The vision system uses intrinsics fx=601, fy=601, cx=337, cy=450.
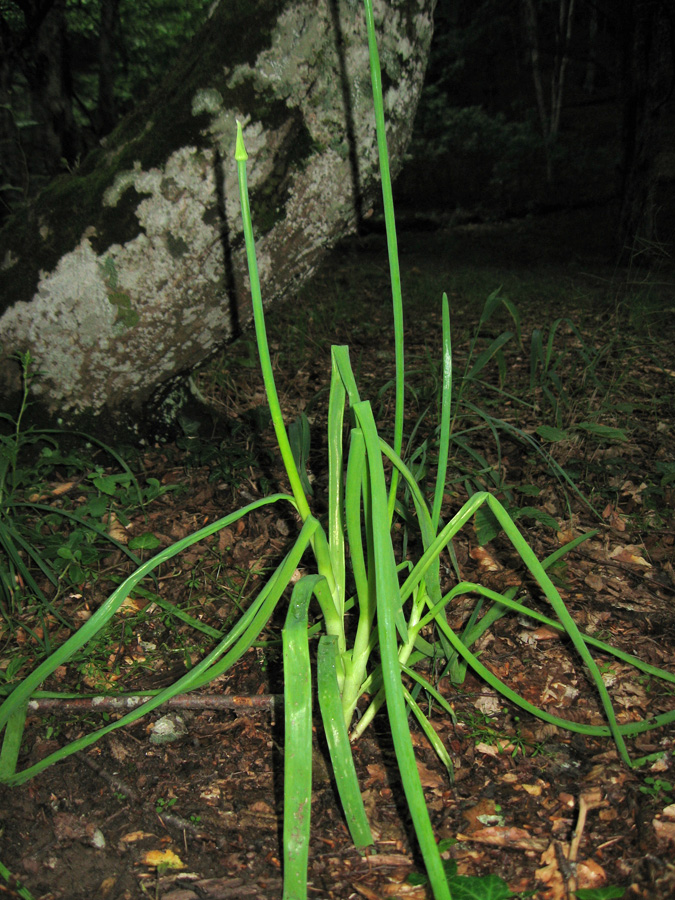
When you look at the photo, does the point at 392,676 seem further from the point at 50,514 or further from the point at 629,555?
the point at 50,514

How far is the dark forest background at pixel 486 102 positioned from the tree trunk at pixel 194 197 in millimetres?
1451

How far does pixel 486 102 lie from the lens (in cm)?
1169

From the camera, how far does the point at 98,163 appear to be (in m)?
1.77

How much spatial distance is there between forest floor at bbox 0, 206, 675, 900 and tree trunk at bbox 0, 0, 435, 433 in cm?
34

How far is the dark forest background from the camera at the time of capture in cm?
460

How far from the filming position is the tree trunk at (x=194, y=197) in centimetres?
162

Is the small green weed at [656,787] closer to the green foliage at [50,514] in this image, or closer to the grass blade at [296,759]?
the grass blade at [296,759]

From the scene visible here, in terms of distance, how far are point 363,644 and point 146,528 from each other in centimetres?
87

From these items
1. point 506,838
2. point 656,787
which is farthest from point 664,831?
point 506,838

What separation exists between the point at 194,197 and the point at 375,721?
4.49 feet

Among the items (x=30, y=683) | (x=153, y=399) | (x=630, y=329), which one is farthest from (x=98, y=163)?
(x=630, y=329)

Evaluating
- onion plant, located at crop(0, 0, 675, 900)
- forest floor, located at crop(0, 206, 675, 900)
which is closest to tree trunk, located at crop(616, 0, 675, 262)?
forest floor, located at crop(0, 206, 675, 900)

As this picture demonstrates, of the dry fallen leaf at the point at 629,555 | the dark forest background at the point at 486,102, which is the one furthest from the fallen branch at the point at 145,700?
the dark forest background at the point at 486,102

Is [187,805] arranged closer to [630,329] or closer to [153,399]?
[153,399]
